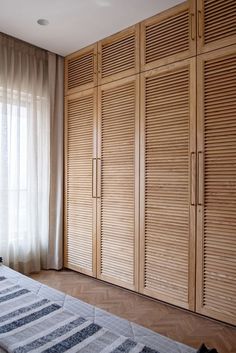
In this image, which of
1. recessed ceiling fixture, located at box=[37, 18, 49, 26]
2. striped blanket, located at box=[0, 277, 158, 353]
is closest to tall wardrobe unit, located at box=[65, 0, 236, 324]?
recessed ceiling fixture, located at box=[37, 18, 49, 26]

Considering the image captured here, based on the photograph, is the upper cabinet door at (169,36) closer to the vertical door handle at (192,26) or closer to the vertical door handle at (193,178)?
the vertical door handle at (192,26)

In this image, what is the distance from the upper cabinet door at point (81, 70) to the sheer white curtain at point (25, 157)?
248 millimetres

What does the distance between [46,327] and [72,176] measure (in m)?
2.07

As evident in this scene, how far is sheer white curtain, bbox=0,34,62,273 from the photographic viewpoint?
283 cm

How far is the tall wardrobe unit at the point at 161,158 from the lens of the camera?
2086 mm

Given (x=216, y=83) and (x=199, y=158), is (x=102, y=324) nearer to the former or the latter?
(x=199, y=158)

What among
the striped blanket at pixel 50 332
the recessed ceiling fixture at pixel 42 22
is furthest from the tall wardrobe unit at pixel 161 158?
the striped blanket at pixel 50 332

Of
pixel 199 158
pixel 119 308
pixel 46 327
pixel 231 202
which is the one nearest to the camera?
pixel 46 327

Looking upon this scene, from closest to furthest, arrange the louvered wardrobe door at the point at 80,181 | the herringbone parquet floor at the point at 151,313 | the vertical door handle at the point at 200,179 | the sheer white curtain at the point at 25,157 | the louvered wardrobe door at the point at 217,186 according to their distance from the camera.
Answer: the herringbone parquet floor at the point at 151,313
the louvered wardrobe door at the point at 217,186
the vertical door handle at the point at 200,179
the sheer white curtain at the point at 25,157
the louvered wardrobe door at the point at 80,181

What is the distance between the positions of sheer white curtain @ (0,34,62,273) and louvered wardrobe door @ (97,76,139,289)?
26.8 inches

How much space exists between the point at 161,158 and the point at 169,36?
1024 millimetres

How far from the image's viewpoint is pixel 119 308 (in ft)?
7.63

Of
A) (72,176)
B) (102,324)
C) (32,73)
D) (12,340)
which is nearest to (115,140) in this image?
(72,176)

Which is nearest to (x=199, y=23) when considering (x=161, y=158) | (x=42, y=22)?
(x=161, y=158)
